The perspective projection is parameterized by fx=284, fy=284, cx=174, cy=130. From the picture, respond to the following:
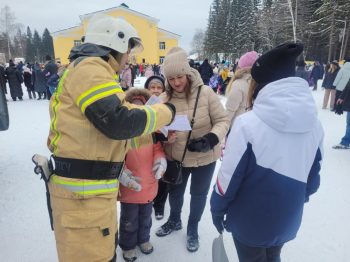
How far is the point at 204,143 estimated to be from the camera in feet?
7.52

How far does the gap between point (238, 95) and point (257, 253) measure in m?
2.21

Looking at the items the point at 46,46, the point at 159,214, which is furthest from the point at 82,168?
the point at 46,46

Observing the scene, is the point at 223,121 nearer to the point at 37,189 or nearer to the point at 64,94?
the point at 64,94

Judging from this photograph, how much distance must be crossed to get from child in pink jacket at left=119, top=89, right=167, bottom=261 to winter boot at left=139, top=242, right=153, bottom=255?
0.10 metres

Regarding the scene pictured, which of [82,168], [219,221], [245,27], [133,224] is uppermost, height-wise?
[245,27]

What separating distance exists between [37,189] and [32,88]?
11.0 metres

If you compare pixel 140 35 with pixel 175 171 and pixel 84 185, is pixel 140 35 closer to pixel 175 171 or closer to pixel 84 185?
pixel 175 171

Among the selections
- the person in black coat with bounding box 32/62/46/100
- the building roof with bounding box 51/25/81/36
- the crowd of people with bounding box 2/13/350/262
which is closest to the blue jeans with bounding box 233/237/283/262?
the crowd of people with bounding box 2/13/350/262

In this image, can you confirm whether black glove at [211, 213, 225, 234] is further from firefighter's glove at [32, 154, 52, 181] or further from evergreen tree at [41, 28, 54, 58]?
evergreen tree at [41, 28, 54, 58]

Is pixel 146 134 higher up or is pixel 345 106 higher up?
pixel 146 134

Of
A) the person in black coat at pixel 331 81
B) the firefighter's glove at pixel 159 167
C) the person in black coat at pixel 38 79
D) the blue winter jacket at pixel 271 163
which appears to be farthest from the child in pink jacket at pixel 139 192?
the person in black coat at pixel 38 79

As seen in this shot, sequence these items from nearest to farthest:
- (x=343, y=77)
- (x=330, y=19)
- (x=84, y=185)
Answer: (x=84, y=185) < (x=343, y=77) < (x=330, y=19)

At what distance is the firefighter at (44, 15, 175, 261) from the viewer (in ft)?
4.60

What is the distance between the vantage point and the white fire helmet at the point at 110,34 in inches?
61.2
